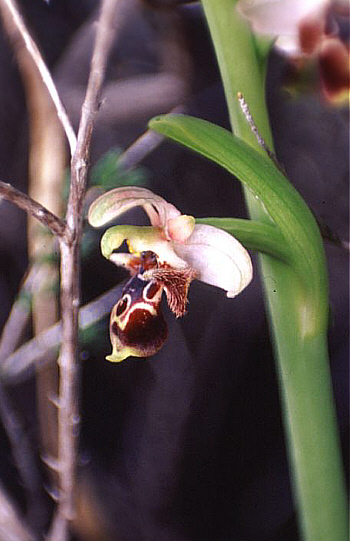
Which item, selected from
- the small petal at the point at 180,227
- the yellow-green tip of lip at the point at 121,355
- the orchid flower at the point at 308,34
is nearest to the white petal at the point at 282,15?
the orchid flower at the point at 308,34

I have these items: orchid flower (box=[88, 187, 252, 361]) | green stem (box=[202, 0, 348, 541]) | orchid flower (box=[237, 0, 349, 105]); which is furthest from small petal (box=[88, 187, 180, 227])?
orchid flower (box=[237, 0, 349, 105])

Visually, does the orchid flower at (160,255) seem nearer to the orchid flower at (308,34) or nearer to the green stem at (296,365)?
the green stem at (296,365)

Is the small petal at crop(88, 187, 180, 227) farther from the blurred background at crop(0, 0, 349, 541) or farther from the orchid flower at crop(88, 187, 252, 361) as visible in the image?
the blurred background at crop(0, 0, 349, 541)

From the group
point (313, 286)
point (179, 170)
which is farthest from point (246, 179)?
point (179, 170)

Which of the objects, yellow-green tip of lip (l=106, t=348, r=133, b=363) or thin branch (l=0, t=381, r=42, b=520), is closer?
yellow-green tip of lip (l=106, t=348, r=133, b=363)

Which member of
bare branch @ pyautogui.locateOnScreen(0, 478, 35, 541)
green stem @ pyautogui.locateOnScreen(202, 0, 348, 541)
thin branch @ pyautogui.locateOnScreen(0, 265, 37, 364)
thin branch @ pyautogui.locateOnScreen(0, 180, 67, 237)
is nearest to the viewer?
thin branch @ pyautogui.locateOnScreen(0, 180, 67, 237)

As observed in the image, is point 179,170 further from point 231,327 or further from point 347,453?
point 347,453

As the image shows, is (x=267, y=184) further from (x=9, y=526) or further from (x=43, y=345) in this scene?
(x=9, y=526)
